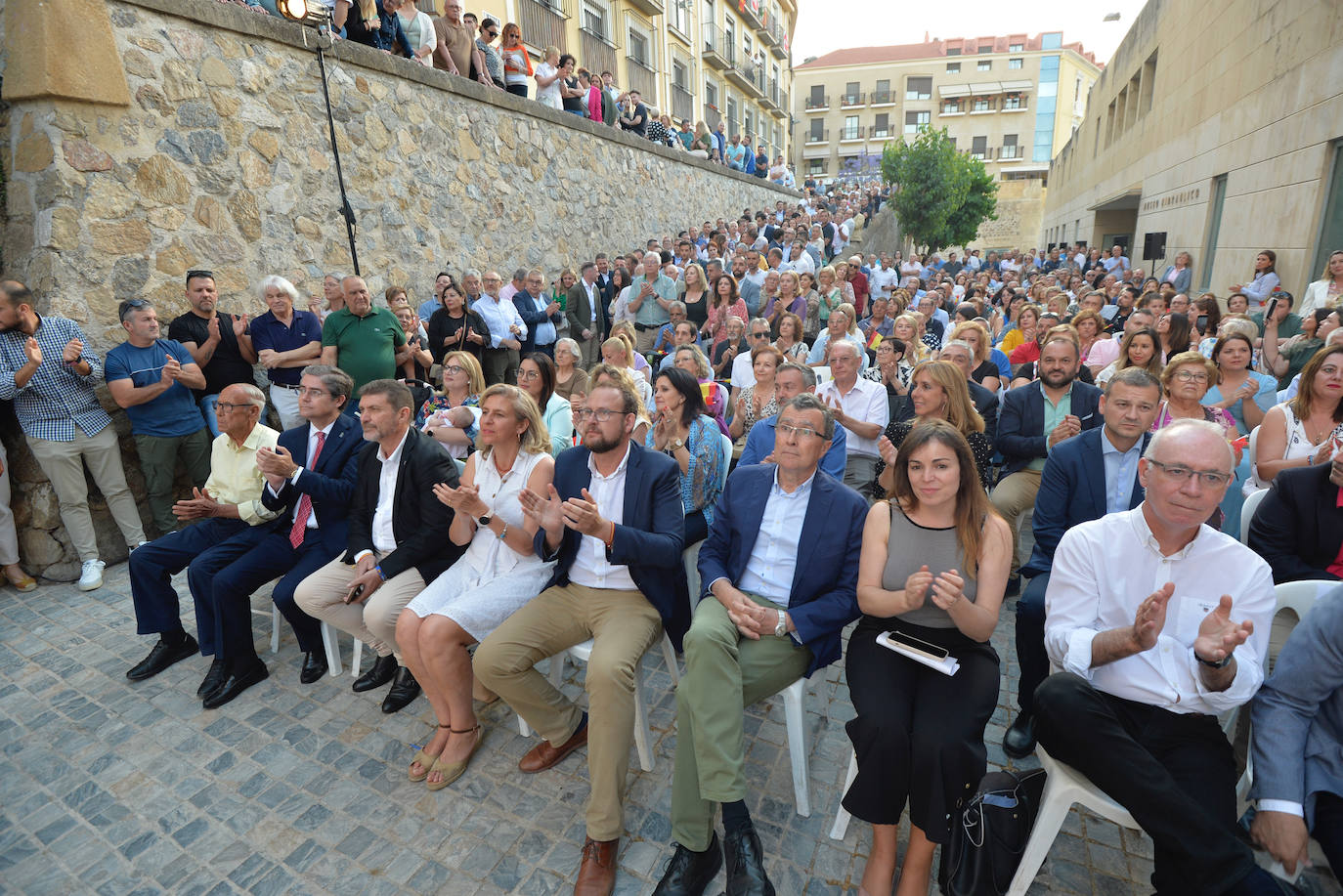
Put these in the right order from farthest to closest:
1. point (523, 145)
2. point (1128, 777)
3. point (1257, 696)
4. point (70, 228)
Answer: point (523, 145) < point (70, 228) < point (1257, 696) < point (1128, 777)

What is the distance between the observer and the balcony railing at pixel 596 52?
14719mm

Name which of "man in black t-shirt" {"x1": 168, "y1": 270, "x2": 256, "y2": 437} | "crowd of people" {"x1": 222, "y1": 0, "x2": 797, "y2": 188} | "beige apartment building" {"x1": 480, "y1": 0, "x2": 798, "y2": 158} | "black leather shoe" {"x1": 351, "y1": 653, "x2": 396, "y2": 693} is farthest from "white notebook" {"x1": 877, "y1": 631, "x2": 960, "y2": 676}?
"beige apartment building" {"x1": 480, "y1": 0, "x2": 798, "y2": 158}

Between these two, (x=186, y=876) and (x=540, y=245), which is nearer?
(x=186, y=876)

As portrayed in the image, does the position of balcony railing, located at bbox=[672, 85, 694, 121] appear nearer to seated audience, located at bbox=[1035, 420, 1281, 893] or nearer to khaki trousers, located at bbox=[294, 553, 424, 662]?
khaki trousers, located at bbox=[294, 553, 424, 662]

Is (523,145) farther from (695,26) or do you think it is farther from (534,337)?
(695,26)

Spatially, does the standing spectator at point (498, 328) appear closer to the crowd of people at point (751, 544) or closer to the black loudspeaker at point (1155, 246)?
the crowd of people at point (751, 544)

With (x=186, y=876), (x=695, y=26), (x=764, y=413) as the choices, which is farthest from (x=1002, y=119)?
(x=186, y=876)

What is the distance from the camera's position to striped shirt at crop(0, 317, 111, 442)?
4.25 meters

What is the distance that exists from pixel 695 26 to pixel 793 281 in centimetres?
1867

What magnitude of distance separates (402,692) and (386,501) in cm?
100

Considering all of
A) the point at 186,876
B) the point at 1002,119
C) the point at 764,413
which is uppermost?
the point at 1002,119

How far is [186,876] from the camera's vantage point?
233cm

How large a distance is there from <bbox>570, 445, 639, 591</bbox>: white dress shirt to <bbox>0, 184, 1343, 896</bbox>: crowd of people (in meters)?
0.02

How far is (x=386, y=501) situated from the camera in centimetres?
342
